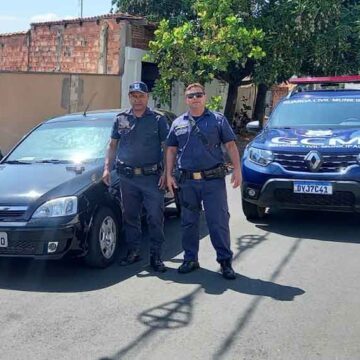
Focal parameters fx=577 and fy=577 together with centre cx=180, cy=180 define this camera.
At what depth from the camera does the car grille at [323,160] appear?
6.48m

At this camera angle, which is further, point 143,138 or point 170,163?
point 143,138

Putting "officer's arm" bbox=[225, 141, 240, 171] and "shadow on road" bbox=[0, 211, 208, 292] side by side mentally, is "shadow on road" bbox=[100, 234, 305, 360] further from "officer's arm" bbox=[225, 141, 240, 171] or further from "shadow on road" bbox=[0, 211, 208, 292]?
"officer's arm" bbox=[225, 141, 240, 171]

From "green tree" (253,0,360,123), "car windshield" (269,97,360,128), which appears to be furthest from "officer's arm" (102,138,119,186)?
"green tree" (253,0,360,123)

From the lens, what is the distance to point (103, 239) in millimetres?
5402

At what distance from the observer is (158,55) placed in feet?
47.3

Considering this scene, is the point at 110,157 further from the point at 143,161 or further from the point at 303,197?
→ the point at 303,197

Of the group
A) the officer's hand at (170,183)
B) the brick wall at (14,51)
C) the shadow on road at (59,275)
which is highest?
the brick wall at (14,51)

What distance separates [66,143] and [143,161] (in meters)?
1.32

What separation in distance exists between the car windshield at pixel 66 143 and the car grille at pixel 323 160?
6.76 feet

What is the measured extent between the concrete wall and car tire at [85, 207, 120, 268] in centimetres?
722

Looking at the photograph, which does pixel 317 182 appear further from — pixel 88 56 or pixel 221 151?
pixel 88 56

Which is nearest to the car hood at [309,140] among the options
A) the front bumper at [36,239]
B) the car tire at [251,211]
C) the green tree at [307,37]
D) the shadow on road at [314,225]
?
the car tire at [251,211]

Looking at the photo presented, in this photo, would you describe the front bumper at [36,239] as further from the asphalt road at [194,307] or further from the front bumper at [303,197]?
the front bumper at [303,197]

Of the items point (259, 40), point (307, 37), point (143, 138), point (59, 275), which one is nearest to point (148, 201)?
point (143, 138)
